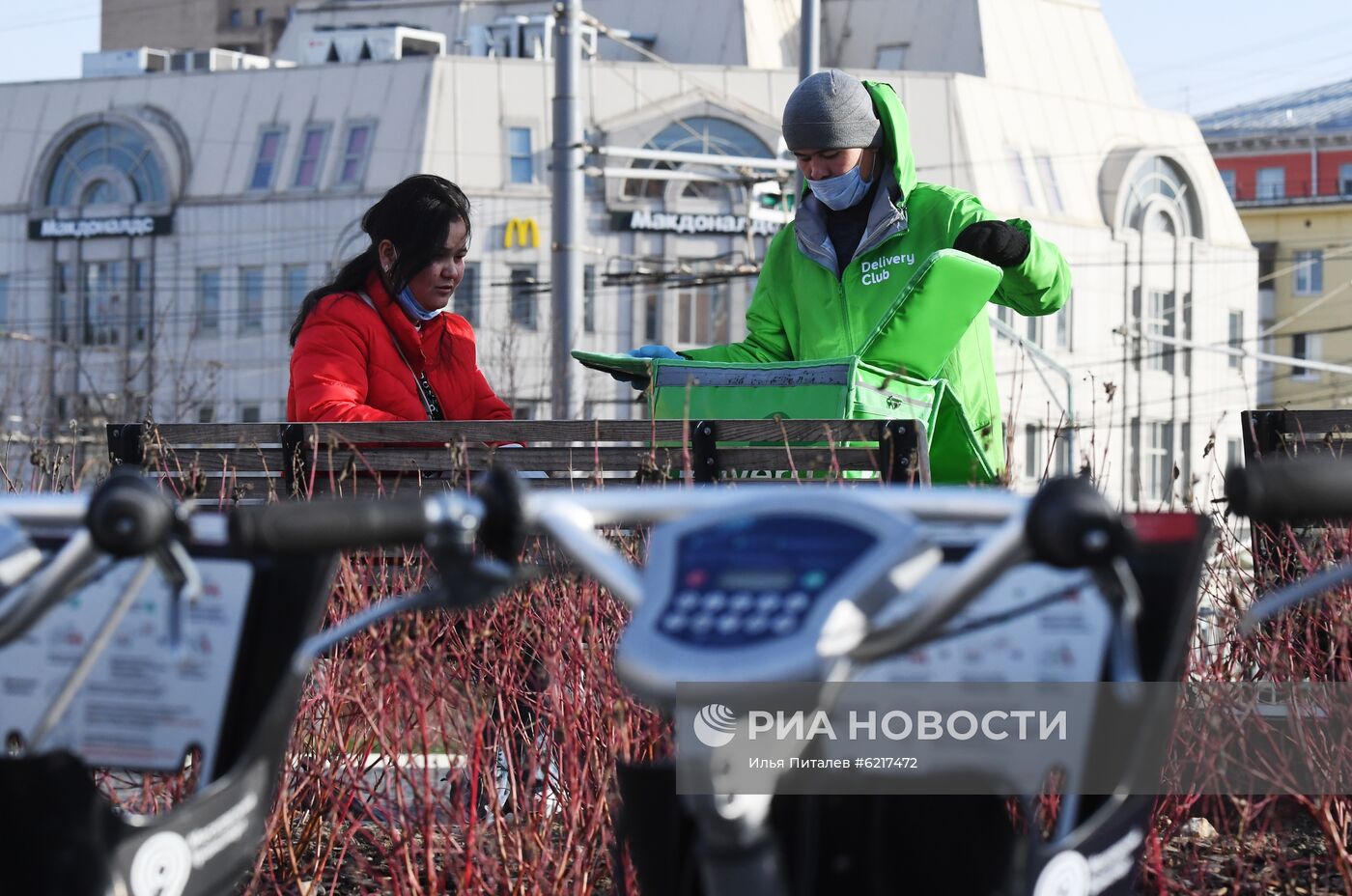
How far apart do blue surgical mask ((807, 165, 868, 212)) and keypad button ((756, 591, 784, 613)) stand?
3.41m

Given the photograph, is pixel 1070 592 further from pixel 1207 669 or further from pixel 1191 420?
pixel 1191 420

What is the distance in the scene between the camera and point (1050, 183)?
50.3 meters

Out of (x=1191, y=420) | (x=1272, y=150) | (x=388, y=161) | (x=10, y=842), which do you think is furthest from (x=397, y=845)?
(x=1272, y=150)

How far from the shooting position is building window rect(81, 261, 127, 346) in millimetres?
50281

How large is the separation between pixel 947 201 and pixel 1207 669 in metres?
1.34

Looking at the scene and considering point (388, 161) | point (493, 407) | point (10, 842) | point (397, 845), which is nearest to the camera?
point (10, 842)

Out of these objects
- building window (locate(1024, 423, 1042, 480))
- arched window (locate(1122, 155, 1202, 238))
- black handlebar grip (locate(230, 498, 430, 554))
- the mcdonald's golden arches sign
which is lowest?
building window (locate(1024, 423, 1042, 480))

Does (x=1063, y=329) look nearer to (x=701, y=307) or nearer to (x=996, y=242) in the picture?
(x=701, y=307)

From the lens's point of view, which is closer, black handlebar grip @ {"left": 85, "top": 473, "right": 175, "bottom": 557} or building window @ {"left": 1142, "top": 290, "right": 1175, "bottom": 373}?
black handlebar grip @ {"left": 85, "top": 473, "right": 175, "bottom": 557}

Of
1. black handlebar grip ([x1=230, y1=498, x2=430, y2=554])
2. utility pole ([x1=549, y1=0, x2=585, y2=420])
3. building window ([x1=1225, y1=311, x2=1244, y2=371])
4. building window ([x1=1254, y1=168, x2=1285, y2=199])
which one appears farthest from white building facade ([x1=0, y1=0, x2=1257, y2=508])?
black handlebar grip ([x1=230, y1=498, x2=430, y2=554])

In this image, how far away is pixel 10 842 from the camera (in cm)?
217

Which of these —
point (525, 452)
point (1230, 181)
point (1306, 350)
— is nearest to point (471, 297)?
point (1306, 350)

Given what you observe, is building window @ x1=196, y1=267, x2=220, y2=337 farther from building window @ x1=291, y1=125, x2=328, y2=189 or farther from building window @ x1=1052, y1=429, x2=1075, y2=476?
building window @ x1=1052, y1=429, x2=1075, y2=476

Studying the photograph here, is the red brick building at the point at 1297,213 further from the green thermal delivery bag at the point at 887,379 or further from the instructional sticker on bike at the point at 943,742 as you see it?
the instructional sticker on bike at the point at 943,742
